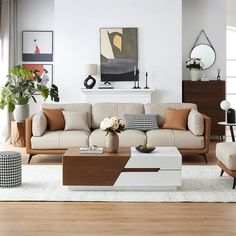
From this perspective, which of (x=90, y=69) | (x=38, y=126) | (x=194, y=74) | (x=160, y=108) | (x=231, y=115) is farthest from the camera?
(x=194, y=74)

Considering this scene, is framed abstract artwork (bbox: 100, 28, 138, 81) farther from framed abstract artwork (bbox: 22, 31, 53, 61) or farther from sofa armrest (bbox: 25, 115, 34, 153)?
sofa armrest (bbox: 25, 115, 34, 153)

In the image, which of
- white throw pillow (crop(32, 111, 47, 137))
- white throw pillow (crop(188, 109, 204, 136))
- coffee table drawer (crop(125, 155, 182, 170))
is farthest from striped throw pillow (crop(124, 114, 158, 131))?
coffee table drawer (crop(125, 155, 182, 170))

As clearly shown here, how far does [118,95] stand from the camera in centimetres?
920

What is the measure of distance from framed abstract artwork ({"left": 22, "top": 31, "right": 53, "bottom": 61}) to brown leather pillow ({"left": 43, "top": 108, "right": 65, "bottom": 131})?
2776 mm

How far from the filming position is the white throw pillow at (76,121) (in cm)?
737

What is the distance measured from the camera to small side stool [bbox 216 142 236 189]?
540 centimetres

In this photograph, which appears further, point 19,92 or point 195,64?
point 195,64

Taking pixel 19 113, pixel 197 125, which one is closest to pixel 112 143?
pixel 197 125

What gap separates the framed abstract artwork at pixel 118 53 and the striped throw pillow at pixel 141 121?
2.01 meters

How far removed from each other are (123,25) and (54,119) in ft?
9.25

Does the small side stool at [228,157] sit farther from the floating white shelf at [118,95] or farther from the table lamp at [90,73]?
the table lamp at [90,73]

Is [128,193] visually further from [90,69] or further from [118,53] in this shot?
[118,53]

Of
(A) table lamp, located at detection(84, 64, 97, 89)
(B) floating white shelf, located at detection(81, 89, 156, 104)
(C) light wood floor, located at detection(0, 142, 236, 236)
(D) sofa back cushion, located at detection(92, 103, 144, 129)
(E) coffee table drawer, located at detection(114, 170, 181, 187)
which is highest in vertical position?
(A) table lamp, located at detection(84, 64, 97, 89)

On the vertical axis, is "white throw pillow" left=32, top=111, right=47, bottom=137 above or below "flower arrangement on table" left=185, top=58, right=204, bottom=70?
below
